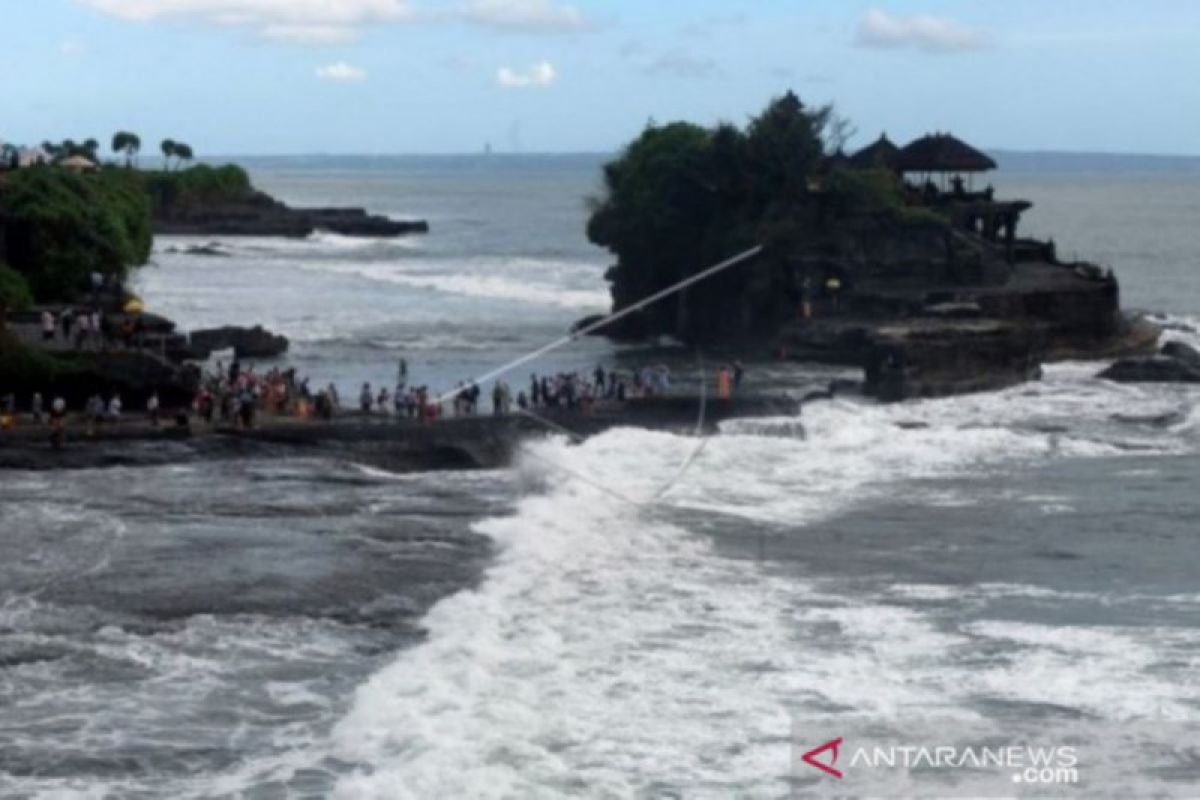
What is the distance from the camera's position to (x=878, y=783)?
19.5 m

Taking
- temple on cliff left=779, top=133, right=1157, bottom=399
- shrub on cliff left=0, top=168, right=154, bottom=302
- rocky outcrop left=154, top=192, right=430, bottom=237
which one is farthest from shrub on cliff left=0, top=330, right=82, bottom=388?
rocky outcrop left=154, top=192, right=430, bottom=237

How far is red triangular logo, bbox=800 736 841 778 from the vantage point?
19859mm

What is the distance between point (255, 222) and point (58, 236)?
83.6 m

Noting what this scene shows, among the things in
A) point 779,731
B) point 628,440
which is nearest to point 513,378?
point 628,440

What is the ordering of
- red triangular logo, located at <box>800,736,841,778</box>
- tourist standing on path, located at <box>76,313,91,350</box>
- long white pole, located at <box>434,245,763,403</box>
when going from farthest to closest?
long white pole, located at <box>434,245,763,403</box>
tourist standing on path, located at <box>76,313,91,350</box>
red triangular logo, located at <box>800,736,841,778</box>

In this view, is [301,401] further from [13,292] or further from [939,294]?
[939,294]

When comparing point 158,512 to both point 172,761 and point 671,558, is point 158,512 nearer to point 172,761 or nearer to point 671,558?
point 671,558

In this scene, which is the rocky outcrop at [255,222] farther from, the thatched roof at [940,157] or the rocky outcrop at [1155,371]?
the rocky outcrop at [1155,371]

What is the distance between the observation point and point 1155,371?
5425cm

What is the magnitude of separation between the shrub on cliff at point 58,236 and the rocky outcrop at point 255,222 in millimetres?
77941

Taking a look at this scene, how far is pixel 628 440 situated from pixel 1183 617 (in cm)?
1680

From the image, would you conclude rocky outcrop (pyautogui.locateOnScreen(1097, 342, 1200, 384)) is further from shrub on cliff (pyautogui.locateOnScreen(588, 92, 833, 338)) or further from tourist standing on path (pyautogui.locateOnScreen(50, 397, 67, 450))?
tourist standing on path (pyautogui.locateOnScreen(50, 397, 67, 450))

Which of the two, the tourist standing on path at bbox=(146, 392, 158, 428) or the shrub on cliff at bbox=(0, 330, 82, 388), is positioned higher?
the shrub on cliff at bbox=(0, 330, 82, 388)

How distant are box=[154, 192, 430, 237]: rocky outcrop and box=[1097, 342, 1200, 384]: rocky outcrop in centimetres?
8874
